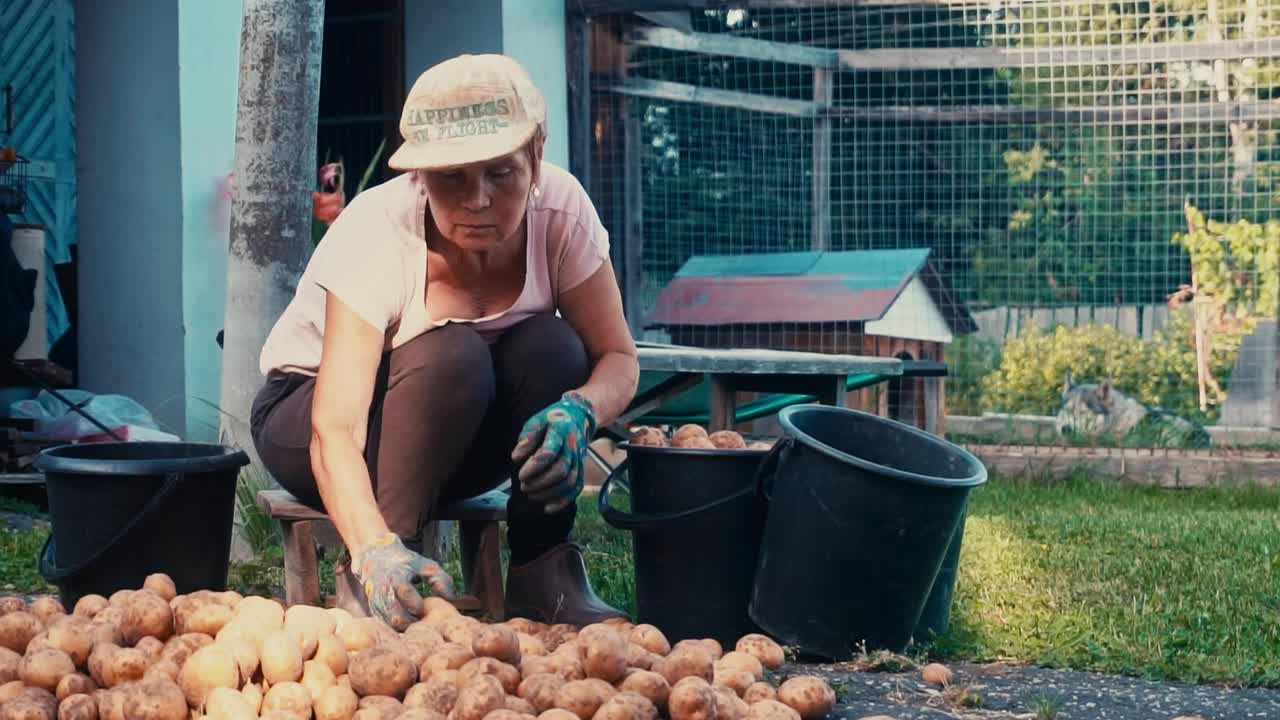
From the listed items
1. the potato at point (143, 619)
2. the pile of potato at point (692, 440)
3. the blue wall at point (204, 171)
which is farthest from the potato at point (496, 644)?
the blue wall at point (204, 171)

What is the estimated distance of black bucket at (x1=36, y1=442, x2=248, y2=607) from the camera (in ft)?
9.35

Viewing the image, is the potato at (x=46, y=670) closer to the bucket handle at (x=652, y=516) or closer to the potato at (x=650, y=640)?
the potato at (x=650, y=640)

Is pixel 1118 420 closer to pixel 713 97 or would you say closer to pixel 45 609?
pixel 713 97

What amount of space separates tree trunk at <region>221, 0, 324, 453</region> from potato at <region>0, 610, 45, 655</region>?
1683 mm

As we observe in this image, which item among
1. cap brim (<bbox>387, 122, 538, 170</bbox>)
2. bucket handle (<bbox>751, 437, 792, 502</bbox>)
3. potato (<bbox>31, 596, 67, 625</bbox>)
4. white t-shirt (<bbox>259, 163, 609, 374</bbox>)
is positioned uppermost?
cap brim (<bbox>387, 122, 538, 170</bbox>)

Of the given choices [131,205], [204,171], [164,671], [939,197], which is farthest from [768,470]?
[939,197]

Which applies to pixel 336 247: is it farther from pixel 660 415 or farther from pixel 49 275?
pixel 49 275

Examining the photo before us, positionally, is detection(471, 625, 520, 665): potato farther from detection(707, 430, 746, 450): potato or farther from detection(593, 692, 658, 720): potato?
detection(707, 430, 746, 450): potato

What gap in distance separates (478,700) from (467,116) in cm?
102

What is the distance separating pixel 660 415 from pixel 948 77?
3.44 meters


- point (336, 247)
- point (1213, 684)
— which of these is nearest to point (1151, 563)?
point (1213, 684)

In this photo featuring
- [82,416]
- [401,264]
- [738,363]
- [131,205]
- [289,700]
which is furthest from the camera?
[131,205]

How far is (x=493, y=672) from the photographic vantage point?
2107mm

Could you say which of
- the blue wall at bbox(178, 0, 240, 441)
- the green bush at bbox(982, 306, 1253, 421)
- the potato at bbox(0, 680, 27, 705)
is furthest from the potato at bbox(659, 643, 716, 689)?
the green bush at bbox(982, 306, 1253, 421)
